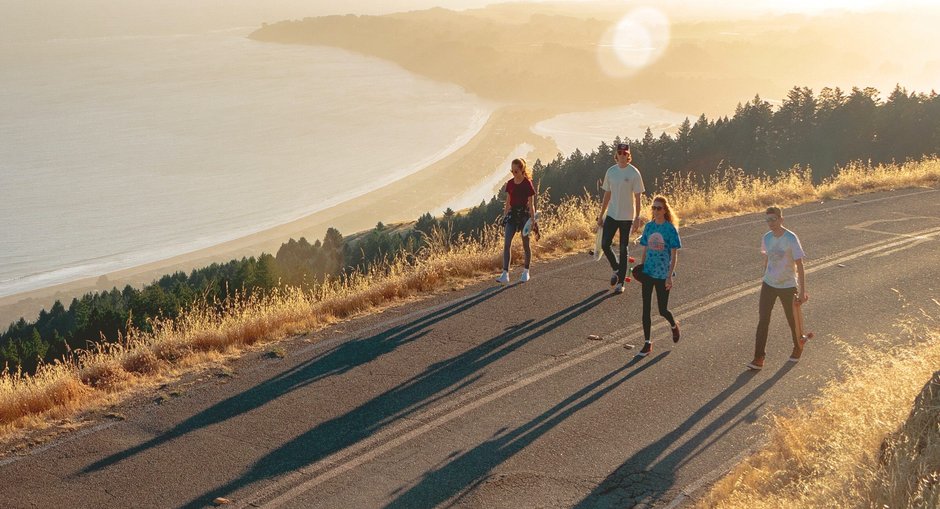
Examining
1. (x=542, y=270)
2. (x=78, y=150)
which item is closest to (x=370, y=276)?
(x=542, y=270)

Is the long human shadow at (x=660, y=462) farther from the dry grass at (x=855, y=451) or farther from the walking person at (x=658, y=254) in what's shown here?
the walking person at (x=658, y=254)

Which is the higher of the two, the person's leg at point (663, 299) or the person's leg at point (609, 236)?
the person's leg at point (609, 236)

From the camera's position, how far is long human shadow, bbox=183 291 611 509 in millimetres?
7410

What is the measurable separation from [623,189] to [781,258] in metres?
2.96

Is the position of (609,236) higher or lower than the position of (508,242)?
lower

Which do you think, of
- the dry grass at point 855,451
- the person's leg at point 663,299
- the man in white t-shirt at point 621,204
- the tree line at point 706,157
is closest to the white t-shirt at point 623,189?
the man in white t-shirt at point 621,204

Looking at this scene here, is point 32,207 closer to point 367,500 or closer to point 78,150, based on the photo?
point 78,150

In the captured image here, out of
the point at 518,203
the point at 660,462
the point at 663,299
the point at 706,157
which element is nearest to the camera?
the point at 660,462

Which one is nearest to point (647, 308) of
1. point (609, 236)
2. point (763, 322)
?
point (763, 322)

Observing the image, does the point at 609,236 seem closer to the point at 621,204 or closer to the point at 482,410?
the point at 621,204

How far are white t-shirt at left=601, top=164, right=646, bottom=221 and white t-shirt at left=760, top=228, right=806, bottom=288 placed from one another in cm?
264

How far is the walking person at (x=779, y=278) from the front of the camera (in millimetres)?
9594

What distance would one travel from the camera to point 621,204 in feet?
40.4

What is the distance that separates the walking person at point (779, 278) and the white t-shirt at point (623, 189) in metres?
2.62
